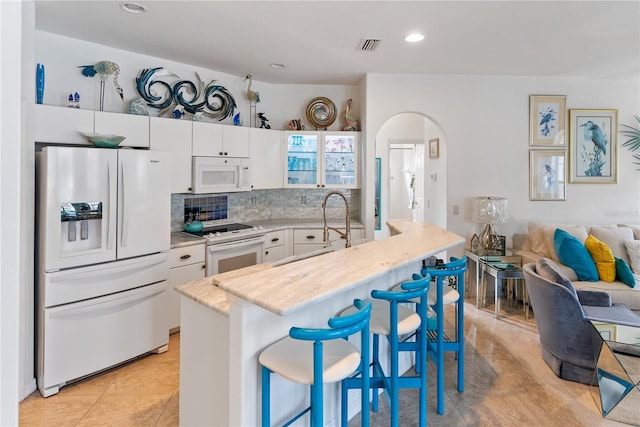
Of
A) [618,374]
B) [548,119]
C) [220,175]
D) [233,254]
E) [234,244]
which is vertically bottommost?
[618,374]

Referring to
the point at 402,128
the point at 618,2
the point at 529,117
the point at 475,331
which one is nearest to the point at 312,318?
the point at 475,331

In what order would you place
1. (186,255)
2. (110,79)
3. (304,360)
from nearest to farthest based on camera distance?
(304,360), (186,255), (110,79)

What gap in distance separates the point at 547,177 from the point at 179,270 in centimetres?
443

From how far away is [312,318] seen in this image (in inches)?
75.6

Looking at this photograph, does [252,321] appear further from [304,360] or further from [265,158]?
[265,158]

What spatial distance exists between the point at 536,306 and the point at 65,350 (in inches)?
140

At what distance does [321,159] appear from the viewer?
4.74 m

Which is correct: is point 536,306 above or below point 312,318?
below

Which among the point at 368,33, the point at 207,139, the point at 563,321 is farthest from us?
the point at 207,139

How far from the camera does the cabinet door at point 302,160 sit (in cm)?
473

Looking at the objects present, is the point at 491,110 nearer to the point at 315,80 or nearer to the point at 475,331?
the point at 315,80

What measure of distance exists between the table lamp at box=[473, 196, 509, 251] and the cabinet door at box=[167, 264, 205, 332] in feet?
10.6

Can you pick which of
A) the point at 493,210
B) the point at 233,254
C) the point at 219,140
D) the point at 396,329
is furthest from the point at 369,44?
the point at 396,329

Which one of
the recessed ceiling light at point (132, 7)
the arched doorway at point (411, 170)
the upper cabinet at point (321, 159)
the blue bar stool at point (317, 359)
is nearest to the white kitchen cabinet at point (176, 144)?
the recessed ceiling light at point (132, 7)
